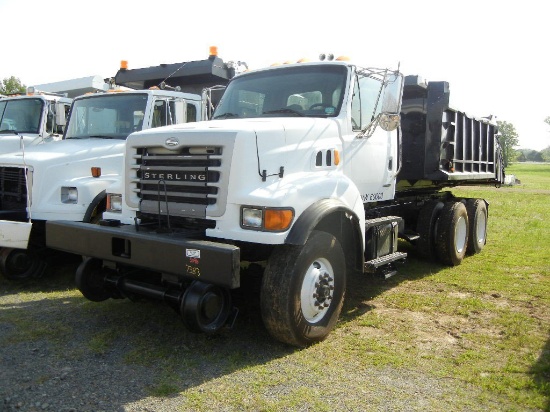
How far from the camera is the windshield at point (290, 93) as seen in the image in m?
5.41

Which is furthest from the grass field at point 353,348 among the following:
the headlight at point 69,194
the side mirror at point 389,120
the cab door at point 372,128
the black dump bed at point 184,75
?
the black dump bed at point 184,75

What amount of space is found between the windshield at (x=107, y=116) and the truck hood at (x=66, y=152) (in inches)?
8.6

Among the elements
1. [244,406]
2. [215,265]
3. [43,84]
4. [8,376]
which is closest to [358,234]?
[215,265]

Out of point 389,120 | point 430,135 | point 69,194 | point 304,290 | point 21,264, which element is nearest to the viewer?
point 304,290

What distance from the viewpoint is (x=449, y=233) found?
25.8 feet

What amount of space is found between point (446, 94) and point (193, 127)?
4191mm

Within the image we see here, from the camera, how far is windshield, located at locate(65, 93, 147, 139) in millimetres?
7457

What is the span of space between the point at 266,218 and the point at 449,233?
465 cm

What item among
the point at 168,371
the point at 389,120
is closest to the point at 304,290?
the point at 168,371

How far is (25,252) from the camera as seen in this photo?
21.9ft

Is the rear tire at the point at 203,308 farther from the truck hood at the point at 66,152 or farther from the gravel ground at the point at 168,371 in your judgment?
the truck hood at the point at 66,152

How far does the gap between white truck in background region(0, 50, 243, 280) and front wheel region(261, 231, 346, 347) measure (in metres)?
2.10

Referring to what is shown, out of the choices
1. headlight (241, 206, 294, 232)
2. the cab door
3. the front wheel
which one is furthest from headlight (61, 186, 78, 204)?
the cab door

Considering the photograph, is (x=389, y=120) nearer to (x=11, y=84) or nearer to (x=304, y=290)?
(x=304, y=290)
